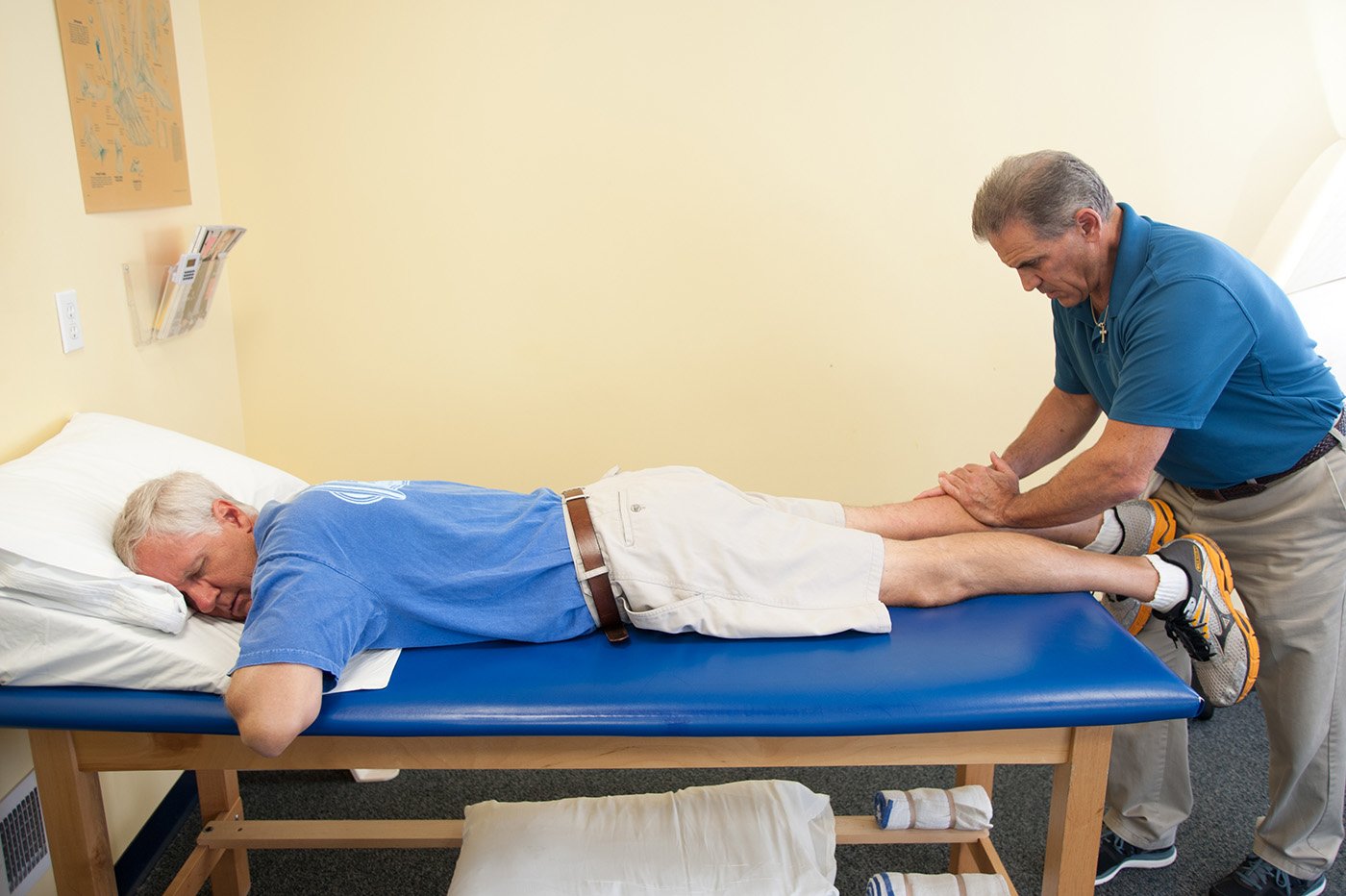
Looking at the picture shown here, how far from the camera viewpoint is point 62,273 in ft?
6.16

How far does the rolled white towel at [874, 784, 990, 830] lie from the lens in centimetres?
184

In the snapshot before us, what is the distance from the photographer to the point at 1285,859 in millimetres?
1962

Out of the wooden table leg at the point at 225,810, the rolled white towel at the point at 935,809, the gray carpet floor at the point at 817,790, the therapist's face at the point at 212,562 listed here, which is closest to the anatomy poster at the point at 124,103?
the therapist's face at the point at 212,562

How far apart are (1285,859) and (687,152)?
6.58 feet

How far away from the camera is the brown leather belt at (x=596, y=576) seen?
1680 millimetres

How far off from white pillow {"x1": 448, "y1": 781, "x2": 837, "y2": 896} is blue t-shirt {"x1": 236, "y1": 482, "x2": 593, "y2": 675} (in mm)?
369

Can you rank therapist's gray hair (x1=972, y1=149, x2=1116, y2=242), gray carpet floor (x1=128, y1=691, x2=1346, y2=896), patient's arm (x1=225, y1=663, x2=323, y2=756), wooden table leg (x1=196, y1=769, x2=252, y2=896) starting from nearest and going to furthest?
patient's arm (x1=225, y1=663, x2=323, y2=756), therapist's gray hair (x1=972, y1=149, x2=1116, y2=242), wooden table leg (x1=196, y1=769, x2=252, y2=896), gray carpet floor (x1=128, y1=691, x2=1346, y2=896)

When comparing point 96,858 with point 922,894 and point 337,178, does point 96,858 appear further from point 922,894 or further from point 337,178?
point 337,178

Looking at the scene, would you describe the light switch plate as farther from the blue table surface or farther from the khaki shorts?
the khaki shorts

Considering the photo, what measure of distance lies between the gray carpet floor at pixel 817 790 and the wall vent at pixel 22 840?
0.28 meters

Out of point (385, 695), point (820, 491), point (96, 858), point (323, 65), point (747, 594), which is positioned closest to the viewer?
point (385, 695)

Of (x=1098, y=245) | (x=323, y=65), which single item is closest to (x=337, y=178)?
(x=323, y=65)

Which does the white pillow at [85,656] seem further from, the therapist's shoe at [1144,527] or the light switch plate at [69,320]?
the therapist's shoe at [1144,527]

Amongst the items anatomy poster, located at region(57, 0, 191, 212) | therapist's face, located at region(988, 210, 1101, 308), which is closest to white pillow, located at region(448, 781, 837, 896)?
therapist's face, located at region(988, 210, 1101, 308)
